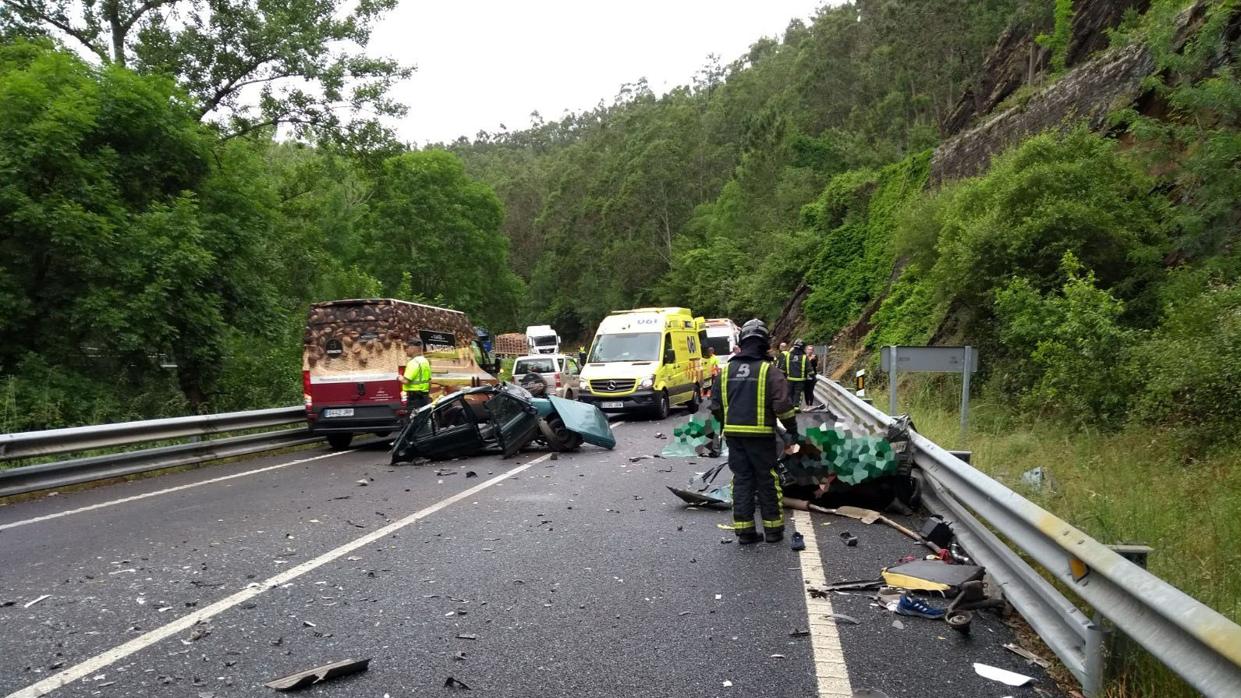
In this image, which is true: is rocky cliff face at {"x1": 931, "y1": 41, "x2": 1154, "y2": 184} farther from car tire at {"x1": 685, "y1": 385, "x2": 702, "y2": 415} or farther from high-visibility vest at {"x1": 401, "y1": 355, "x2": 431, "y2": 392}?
high-visibility vest at {"x1": 401, "y1": 355, "x2": 431, "y2": 392}

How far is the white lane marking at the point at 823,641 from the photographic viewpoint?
3.43 metres

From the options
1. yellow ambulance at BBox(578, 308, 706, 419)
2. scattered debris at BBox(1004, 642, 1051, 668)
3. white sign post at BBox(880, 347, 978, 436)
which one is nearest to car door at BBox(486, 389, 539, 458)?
white sign post at BBox(880, 347, 978, 436)

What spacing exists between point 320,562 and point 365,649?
6.08 feet

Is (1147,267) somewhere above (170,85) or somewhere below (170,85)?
below

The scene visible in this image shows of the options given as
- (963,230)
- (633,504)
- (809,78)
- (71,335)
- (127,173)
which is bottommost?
(633,504)

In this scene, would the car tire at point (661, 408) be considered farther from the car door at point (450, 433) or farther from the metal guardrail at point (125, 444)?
the metal guardrail at point (125, 444)

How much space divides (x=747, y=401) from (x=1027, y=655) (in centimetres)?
295

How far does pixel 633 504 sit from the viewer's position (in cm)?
778

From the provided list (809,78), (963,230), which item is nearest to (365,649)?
(963,230)

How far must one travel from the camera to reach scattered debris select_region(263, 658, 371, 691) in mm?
3496

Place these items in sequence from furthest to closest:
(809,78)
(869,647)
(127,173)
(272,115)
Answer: (809,78) < (272,115) < (127,173) < (869,647)

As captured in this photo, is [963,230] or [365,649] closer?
[365,649]

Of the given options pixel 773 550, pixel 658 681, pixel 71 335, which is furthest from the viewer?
pixel 71 335

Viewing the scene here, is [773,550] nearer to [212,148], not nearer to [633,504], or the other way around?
[633,504]
